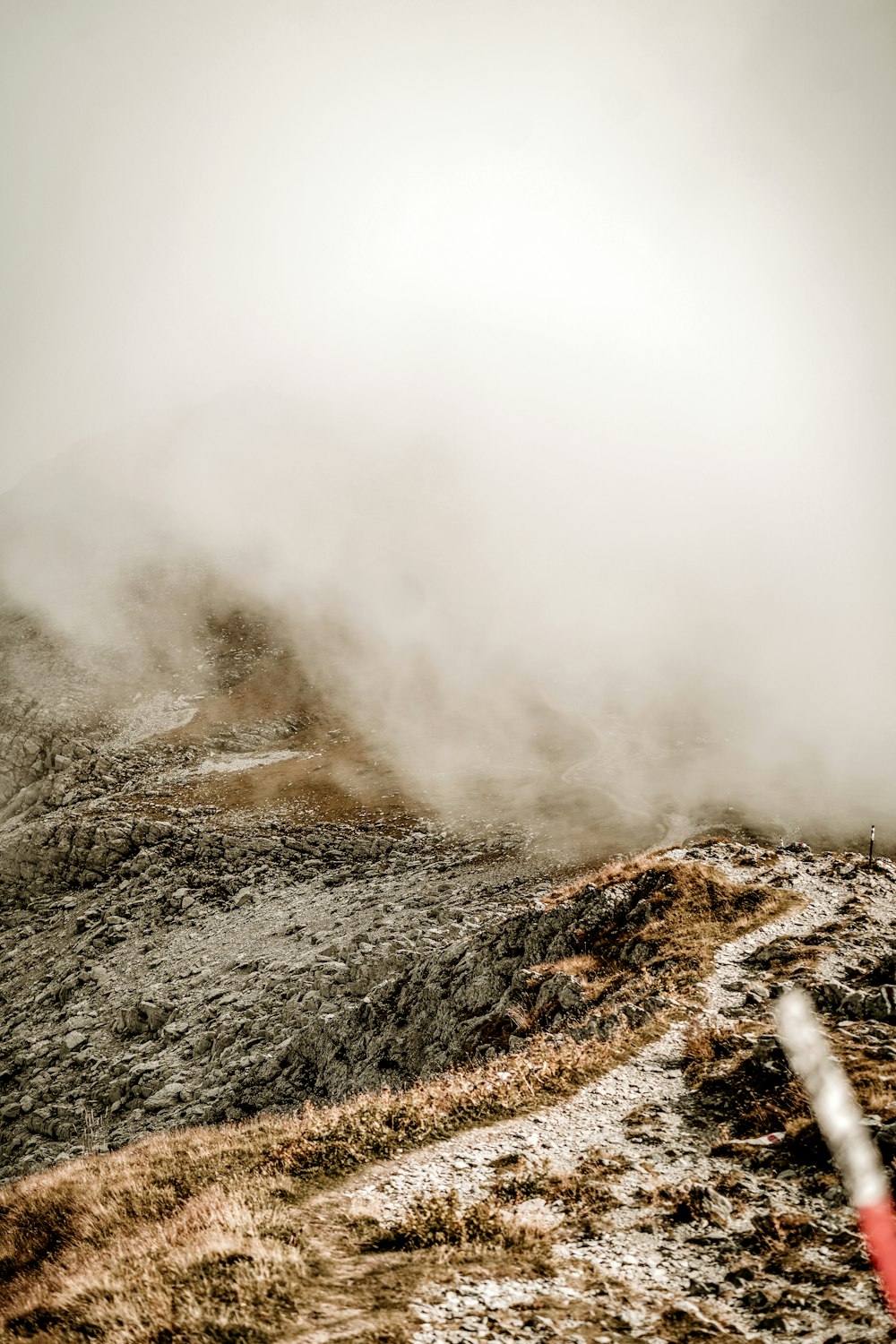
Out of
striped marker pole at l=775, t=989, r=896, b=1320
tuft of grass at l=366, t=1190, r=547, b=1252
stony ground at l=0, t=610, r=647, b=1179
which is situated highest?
tuft of grass at l=366, t=1190, r=547, b=1252

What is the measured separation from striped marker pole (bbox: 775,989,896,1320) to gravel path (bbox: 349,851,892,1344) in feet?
5.00

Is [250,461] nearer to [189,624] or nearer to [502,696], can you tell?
[189,624]

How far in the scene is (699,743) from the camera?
261 feet

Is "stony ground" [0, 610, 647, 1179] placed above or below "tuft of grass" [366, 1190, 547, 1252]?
below

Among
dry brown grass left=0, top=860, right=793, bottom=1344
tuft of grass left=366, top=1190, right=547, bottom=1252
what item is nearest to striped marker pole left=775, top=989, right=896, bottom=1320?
dry brown grass left=0, top=860, right=793, bottom=1344

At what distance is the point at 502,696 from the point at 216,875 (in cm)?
5252

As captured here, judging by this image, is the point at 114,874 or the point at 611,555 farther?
the point at 611,555

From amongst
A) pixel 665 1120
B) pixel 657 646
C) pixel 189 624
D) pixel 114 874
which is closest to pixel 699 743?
pixel 657 646

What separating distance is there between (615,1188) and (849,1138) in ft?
12.9

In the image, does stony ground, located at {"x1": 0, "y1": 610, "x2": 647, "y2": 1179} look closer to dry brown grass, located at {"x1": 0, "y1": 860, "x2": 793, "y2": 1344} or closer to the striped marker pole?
dry brown grass, located at {"x1": 0, "y1": 860, "x2": 793, "y2": 1344}

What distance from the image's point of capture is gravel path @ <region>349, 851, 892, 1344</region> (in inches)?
307

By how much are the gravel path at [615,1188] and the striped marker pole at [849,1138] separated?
152cm

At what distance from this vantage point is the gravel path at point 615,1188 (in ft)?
25.6

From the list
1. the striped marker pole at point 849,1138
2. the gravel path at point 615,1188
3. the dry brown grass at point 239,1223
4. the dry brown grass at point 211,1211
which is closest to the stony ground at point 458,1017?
the gravel path at point 615,1188
